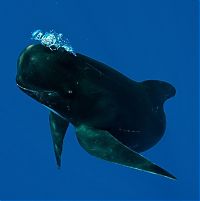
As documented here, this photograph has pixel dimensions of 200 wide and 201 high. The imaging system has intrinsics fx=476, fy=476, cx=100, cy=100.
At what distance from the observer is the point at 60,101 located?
6012mm

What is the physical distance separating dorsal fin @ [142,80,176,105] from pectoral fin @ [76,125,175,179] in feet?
5.83

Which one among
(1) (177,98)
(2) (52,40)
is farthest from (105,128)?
(1) (177,98)

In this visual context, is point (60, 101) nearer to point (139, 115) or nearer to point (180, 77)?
point (139, 115)

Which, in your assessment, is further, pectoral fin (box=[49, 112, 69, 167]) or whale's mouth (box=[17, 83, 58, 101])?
pectoral fin (box=[49, 112, 69, 167])

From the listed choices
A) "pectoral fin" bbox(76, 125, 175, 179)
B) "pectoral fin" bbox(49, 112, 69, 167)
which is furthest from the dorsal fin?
"pectoral fin" bbox(76, 125, 175, 179)

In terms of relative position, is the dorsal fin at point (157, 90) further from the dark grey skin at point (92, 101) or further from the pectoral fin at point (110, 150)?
the pectoral fin at point (110, 150)

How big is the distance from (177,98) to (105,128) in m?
9.80

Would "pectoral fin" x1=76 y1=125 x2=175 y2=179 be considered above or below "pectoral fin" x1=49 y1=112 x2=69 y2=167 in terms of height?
below

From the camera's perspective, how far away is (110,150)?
5863 mm

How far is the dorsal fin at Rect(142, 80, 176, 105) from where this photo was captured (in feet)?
25.3

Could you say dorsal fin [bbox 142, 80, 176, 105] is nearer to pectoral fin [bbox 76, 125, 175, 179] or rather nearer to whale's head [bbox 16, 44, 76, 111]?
pectoral fin [bbox 76, 125, 175, 179]

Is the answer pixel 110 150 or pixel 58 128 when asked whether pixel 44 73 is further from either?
pixel 58 128

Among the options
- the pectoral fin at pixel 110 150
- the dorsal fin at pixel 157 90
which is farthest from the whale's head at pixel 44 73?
the dorsal fin at pixel 157 90

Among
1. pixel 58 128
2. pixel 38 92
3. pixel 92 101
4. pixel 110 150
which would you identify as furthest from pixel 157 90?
pixel 38 92
